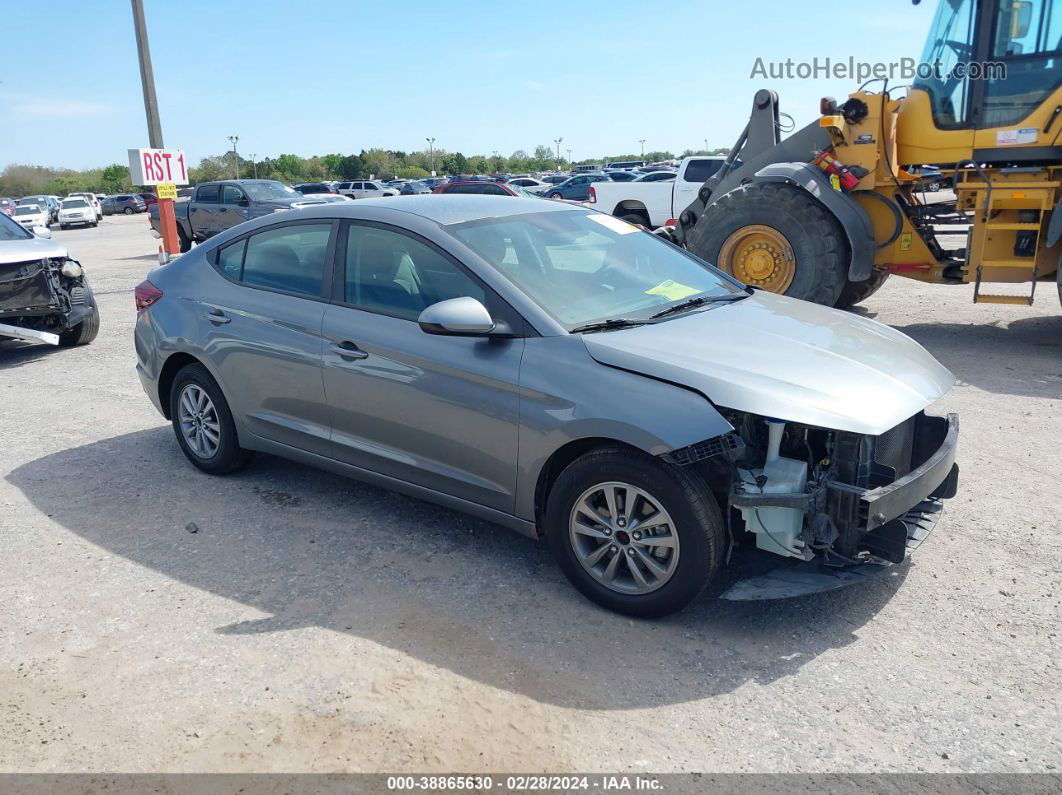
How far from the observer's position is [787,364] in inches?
141

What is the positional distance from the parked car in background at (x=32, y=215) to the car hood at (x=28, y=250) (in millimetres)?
27737

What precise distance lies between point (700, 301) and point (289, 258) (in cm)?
232

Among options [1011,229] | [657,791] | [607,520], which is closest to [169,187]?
[1011,229]

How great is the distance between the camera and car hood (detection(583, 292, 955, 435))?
10.9 feet

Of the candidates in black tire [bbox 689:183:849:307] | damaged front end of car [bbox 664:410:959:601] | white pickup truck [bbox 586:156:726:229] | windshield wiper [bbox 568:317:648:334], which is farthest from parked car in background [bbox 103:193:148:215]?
damaged front end of car [bbox 664:410:959:601]

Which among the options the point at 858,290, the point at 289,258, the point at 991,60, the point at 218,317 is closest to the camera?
the point at 289,258

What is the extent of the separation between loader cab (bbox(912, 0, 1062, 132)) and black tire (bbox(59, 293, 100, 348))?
941 centimetres

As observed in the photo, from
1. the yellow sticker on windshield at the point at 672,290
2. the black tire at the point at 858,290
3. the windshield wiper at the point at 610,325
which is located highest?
the yellow sticker on windshield at the point at 672,290

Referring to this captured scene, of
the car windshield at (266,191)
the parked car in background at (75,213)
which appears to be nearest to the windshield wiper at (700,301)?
the car windshield at (266,191)

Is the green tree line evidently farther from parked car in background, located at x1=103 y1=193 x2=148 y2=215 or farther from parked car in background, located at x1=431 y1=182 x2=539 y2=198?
parked car in background, located at x1=431 y1=182 x2=539 y2=198

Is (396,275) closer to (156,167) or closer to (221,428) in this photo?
(221,428)

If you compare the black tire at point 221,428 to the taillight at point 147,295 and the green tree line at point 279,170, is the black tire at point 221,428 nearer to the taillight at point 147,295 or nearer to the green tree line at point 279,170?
the taillight at point 147,295

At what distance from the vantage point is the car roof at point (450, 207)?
4.46 meters

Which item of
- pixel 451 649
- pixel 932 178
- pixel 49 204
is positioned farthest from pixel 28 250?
pixel 49 204
